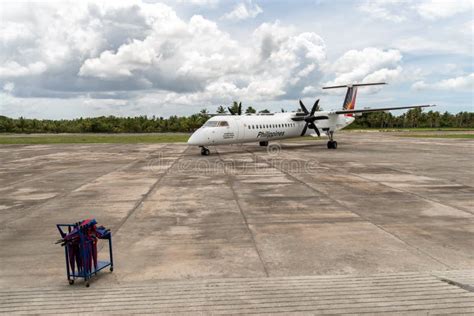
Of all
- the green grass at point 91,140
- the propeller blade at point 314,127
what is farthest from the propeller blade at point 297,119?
the green grass at point 91,140

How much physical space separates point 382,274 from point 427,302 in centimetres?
111

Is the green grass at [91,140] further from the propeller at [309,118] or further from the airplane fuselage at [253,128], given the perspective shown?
the propeller at [309,118]

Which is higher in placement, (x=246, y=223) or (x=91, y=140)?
(x=91, y=140)

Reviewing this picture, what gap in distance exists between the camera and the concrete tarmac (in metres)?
6.97

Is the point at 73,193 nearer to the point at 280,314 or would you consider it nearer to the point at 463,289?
the point at 280,314

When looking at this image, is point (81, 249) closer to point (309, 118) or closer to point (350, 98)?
point (309, 118)

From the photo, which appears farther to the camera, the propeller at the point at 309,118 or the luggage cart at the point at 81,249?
the propeller at the point at 309,118

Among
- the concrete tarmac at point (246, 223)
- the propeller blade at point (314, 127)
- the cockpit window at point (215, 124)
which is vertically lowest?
the concrete tarmac at point (246, 223)

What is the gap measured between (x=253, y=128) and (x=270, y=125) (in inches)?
101

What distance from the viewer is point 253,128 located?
30859mm

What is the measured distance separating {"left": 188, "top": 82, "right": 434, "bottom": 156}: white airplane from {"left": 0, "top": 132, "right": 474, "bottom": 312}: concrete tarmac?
27.6ft

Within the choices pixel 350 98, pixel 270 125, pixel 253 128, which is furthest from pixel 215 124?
pixel 350 98

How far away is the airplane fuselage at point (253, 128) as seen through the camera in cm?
2745

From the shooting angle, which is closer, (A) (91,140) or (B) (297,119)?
(B) (297,119)
